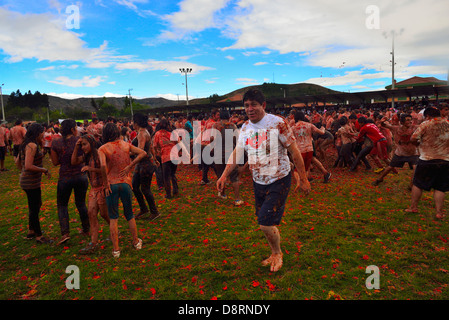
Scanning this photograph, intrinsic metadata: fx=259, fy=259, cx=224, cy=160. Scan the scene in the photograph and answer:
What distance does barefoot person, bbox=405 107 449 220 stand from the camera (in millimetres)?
5207

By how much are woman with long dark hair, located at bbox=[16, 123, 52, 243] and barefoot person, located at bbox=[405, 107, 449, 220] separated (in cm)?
753

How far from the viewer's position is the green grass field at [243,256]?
3508mm

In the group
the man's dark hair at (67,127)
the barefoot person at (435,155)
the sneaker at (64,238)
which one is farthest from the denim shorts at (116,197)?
the barefoot person at (435,155)

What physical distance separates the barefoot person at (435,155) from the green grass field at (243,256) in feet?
2.30

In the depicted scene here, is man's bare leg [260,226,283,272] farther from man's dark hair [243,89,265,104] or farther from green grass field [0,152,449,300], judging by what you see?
man's dark hair [243,89,265,104]

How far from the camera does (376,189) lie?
7.78 m

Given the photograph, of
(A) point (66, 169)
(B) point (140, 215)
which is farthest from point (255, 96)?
(B) point (140, 215)

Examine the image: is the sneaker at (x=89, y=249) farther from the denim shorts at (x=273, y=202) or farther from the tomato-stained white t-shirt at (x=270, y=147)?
the tomato-stained white t-shirt at (x=270, y=147)

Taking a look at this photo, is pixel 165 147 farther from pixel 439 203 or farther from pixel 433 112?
pixel 439 203

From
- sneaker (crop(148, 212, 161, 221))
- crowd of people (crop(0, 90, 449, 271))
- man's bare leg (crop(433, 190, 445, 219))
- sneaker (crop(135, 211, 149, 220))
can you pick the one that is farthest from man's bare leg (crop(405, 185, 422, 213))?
sneaker (crop(135, 211, 149, 220))

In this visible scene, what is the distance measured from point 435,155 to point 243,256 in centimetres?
442
